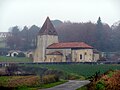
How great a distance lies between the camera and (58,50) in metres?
65.1

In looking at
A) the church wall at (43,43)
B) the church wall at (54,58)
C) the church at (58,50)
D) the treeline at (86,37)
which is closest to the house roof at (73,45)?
the church at (58,50)

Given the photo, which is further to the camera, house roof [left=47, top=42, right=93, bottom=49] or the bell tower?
the bell tower

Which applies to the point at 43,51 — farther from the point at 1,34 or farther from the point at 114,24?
the point at 1,34

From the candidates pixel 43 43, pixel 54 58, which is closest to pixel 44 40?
pixel 43 43

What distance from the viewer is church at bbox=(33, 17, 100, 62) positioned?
2509 inches

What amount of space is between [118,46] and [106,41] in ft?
10.1

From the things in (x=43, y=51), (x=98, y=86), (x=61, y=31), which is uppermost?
(x=61, y=31)

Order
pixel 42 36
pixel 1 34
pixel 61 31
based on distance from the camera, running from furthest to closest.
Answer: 1. pixel 1 34
2. pixel 61 31
3. pixel 42 36

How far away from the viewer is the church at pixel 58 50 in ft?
209

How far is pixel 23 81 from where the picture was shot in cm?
2516

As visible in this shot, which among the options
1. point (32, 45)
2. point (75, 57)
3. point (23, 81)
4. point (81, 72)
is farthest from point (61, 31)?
point (23, 81)

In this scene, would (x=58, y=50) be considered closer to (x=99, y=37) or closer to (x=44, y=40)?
(x=44, y=40)

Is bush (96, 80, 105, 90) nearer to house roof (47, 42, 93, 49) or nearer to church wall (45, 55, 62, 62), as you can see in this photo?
house roof (47, 42, 93, 49)

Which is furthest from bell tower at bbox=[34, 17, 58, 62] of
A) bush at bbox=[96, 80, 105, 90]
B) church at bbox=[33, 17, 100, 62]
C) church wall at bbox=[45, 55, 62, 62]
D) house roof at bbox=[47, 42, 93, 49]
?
bush at bbox=[96, 80, 105, 90]
